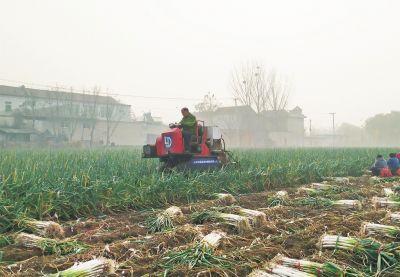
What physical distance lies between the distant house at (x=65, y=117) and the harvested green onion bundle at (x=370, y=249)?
39.5m

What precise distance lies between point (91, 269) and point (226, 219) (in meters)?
2.53

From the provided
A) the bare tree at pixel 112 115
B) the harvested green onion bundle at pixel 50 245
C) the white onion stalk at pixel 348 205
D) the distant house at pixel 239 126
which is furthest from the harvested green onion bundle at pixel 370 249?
the bare tree at pixel 112 115

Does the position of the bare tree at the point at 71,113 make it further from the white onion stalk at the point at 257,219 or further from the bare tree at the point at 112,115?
the white onion stalk at the point at 257,219

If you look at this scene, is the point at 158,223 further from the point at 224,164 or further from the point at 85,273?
the point at 224,164

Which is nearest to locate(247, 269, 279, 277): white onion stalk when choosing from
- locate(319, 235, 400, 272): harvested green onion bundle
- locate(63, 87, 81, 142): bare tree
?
locate(319, 235, 400, 272): harvested green onion bundle

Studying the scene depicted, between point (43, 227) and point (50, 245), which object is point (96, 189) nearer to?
point (43, 227)

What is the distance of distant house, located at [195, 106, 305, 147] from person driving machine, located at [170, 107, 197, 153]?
40760 millimetres

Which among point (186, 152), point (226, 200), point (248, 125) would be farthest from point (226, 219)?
point (248, 125)

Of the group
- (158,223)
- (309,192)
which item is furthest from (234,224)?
(309,192)

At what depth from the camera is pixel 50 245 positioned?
4.40 metres

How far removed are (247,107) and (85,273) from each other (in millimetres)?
51872

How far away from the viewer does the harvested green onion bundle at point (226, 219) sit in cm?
523

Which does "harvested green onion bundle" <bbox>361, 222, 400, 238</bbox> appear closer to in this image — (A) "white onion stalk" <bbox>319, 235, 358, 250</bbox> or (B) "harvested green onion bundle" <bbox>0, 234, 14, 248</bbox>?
(A) "white onion stalk" <bbox>319, 235, 358, 250</bbox>

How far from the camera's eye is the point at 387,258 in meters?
3.88
